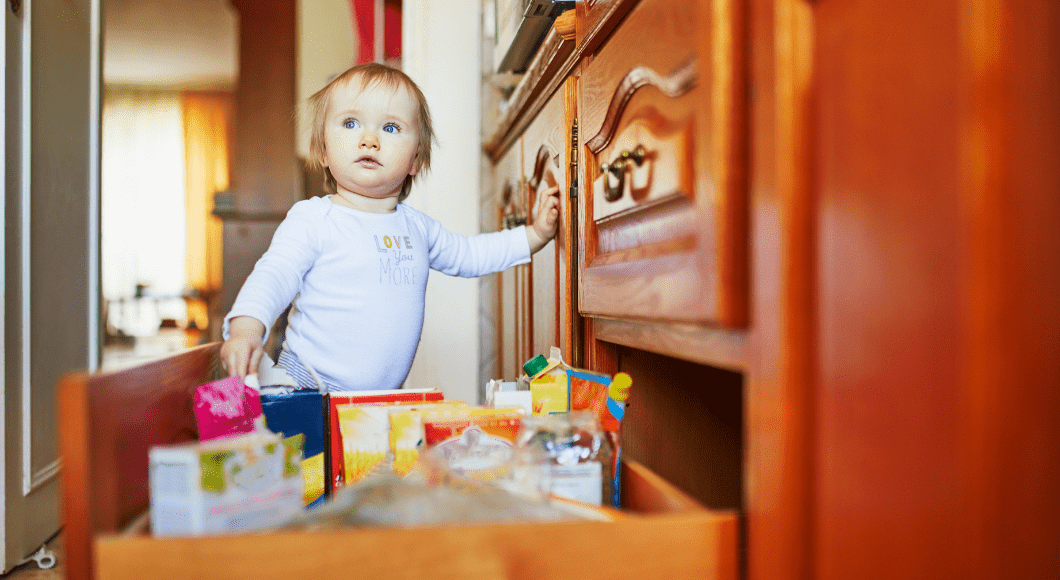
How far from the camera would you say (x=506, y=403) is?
87 cm

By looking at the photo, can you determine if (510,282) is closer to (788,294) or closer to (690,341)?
(690,341)

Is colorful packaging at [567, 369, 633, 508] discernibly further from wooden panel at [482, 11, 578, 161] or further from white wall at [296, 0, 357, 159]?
white wall at [296, 0, 357, 159]

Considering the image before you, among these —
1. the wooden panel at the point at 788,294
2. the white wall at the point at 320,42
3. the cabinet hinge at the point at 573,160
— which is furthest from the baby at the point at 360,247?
the white wall at the point at 320,42

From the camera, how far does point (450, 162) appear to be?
210 cm

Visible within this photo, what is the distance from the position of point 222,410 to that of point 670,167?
1.66 ft

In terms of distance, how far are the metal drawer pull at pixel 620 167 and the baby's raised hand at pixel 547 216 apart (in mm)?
342

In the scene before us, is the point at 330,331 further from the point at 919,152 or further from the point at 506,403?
the point at 919,152

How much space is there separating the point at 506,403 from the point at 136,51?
5784 millimetres

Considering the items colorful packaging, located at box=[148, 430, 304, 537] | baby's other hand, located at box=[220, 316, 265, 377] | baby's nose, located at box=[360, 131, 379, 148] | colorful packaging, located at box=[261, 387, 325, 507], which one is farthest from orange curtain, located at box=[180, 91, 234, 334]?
colorful packaging, located at box=[148, 430, 304, 537]

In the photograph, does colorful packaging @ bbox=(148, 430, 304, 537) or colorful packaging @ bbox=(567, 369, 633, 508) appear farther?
colorful packaging @ bbox=(567, 369, 633, 508)

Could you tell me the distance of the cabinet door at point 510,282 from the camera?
1.58 meters

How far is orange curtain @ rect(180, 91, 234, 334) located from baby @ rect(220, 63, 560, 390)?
13.8 feet

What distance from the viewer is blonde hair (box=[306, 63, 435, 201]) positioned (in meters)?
1.15

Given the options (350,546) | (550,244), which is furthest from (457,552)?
(550,244)
